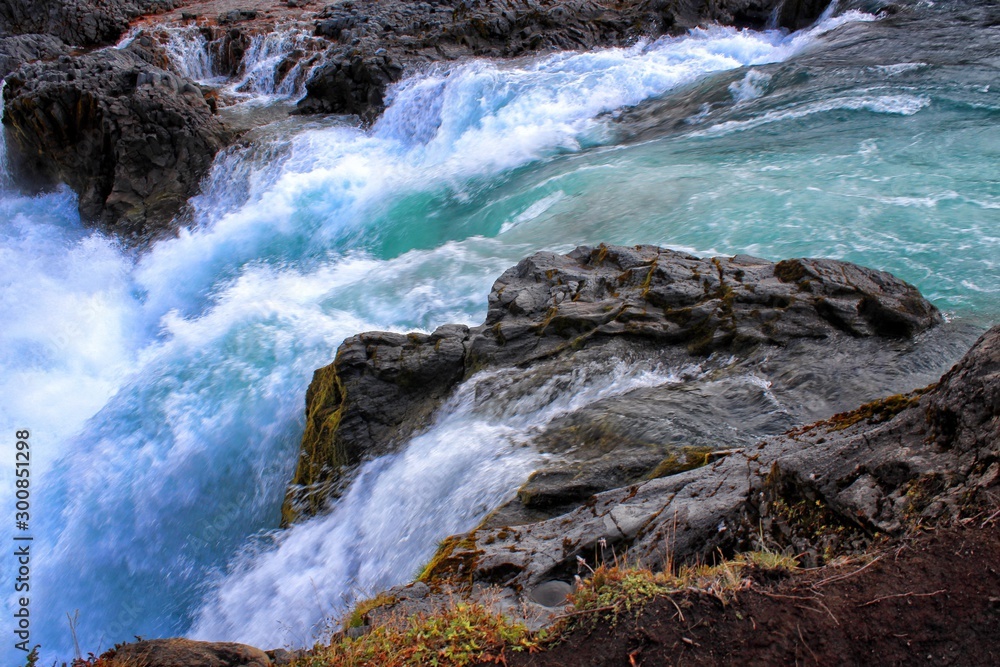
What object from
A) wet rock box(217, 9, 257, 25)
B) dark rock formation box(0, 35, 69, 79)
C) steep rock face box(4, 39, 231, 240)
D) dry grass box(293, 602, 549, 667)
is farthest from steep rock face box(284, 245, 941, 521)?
wet rock box(217, 9, 257, 25)

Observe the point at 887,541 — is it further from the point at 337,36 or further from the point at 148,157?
the point at 337,36

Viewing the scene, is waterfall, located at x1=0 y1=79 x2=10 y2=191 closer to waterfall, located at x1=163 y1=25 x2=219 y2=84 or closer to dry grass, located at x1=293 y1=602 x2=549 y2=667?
waterfall, located at x1=163 y1=25 x2=219 y2=84

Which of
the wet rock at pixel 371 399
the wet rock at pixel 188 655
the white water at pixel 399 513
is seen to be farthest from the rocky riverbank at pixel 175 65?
the wet rock at pixel 188 655

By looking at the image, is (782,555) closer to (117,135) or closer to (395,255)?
(395,255)

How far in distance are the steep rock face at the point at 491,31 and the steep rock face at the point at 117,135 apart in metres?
4.16

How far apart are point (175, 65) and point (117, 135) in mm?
10473

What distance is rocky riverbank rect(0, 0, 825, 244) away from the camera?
15.9 meters

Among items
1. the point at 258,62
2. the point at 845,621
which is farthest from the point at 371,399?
the point at 258,62

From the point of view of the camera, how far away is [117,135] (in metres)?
15.8

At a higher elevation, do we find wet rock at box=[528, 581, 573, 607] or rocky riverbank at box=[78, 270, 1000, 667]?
rocky riverbank at box=[78, 270, 1000, 667]

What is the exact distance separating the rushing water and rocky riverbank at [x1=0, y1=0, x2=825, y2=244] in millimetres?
912

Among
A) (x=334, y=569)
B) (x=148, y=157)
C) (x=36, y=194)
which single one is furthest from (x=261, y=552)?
(x=36, y=194)

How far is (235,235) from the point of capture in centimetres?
1450

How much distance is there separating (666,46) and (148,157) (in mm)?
14943
